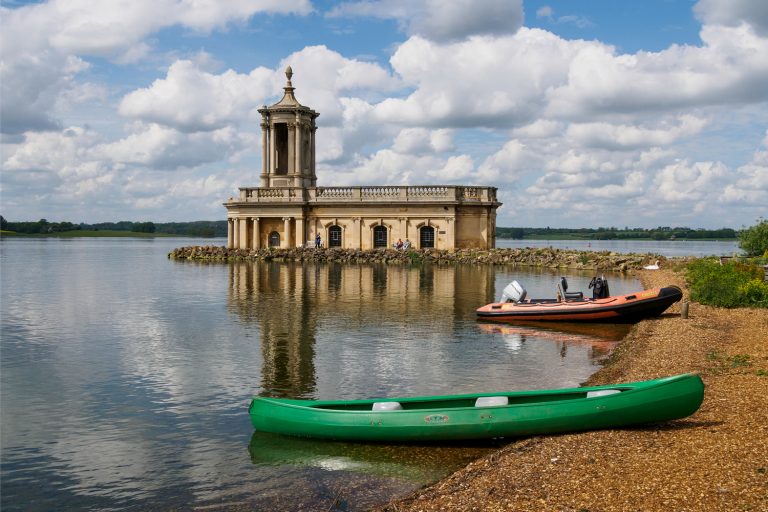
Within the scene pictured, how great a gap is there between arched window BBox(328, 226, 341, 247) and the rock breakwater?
2.90 metres

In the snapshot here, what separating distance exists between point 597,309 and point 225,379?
44.4ft

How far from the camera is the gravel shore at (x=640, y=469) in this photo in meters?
7.95

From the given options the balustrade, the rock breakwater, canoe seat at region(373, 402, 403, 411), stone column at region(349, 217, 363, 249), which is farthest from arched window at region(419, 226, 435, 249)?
canoe seat at region(373, 402, 403, 411)

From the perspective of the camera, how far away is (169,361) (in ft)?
57.2

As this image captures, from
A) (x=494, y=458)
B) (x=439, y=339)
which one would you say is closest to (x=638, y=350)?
(x=439, y=339)

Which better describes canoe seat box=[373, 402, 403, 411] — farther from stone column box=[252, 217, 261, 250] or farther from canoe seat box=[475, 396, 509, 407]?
stone column box=[252, 217, 261, 250]

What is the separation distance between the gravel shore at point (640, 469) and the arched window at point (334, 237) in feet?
157

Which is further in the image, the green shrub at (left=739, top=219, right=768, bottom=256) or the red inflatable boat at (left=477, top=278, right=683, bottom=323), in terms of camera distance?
the green shrub at (left=739, top=219, right=768, bottom=256)

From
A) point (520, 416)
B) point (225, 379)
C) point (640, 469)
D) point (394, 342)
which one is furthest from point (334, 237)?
point (640, 469)

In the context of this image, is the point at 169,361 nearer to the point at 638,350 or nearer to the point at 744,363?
the point at 638,350

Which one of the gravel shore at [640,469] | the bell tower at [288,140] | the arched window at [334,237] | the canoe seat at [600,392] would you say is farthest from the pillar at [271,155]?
the canoe seat at [600,392]

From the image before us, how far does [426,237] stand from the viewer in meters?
58.4

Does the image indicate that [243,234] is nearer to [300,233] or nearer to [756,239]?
[300,233]

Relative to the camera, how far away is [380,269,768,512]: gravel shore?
795 centimetres
